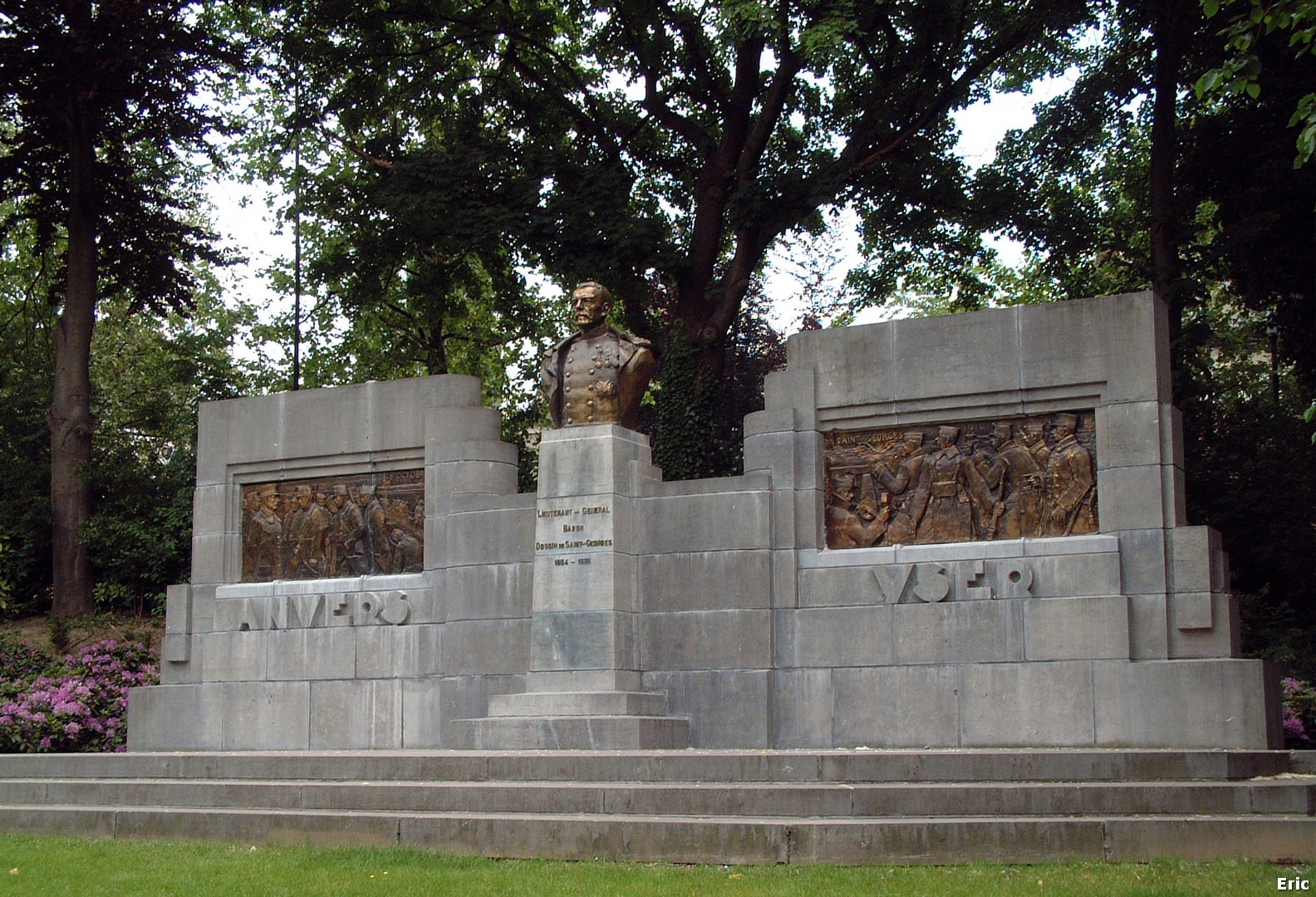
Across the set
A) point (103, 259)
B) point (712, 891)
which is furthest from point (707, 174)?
point (712, 891)

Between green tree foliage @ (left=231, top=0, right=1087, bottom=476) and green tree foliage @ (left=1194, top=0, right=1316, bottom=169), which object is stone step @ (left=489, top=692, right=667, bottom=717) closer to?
green tree foliage @ (left=1194, top=0, right=1316, bottom=169)

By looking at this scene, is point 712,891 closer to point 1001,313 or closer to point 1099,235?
point 1001,313

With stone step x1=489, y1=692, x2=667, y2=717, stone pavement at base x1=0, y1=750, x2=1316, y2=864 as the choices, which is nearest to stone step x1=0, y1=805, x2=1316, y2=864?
stone pavement at base x1=0, y1=750, x2=1316, y2=864

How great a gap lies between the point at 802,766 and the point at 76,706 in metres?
11.4

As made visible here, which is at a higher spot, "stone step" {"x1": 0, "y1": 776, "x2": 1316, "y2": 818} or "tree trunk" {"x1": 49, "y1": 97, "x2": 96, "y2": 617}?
→ "tree trunk" {"x1": 49, "y1": 97, "x2": 96, "y2": 617}

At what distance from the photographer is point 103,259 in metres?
29.1

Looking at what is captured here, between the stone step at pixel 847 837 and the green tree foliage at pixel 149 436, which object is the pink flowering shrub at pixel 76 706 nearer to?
the green tree foliage at pixel 149 436

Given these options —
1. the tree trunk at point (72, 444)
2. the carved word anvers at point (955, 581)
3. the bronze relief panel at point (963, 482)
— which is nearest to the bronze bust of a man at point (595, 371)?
the bronze relief panel at point (963, 482)

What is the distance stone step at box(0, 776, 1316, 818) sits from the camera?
11367 mm

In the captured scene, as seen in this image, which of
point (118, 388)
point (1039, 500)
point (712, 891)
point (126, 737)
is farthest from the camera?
point (118, 388)

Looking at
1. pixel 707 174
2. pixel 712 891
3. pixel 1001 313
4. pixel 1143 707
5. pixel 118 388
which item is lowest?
pixel 712 891

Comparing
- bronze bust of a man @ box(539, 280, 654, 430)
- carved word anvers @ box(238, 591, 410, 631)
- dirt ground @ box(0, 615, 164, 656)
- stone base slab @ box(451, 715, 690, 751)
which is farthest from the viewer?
dirt ground @ box(0, 615, 164, 656)

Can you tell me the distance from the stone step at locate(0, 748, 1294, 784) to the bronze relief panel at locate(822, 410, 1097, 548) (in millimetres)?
2995

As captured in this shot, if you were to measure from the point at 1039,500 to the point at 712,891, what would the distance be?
6.84m
